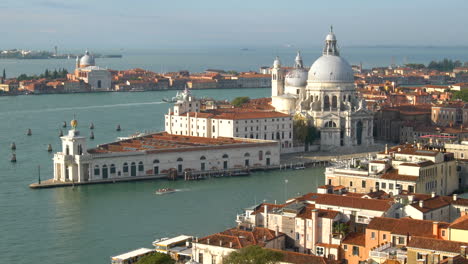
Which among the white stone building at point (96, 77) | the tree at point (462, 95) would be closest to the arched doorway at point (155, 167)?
the tree at point (462, 95)

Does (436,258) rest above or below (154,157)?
above

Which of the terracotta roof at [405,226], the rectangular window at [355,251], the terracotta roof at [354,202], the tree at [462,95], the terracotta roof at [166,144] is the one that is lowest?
the rectangular window at [355,251]

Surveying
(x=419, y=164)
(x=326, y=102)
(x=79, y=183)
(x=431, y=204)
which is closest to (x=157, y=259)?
(x=431, y=204)

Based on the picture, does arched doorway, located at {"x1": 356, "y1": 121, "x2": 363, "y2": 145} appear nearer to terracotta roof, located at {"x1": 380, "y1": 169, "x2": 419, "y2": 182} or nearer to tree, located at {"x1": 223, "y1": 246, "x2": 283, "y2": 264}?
terracotta roof, located at {"x1": 380, "y1": 169, "x2": 419, "y2": 182}

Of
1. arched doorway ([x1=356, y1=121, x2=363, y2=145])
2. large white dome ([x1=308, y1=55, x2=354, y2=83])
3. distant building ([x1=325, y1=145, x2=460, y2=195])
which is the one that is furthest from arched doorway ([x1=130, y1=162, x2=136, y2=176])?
large white dome ([x1=308, y1=55, x2=354, y2=83])

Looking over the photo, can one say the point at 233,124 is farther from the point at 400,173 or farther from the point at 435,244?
the point at 435,244

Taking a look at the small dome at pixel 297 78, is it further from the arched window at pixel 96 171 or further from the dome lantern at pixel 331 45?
the arched window at pixel 96 171

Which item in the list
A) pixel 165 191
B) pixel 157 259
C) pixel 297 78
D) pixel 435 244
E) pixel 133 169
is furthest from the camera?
pixel 297 78
